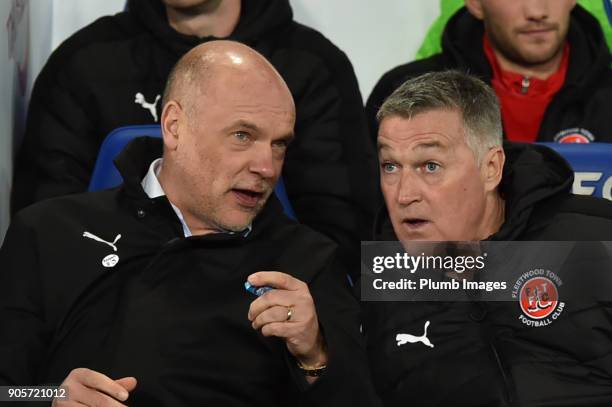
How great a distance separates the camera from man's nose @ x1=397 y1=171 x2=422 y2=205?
2115mm

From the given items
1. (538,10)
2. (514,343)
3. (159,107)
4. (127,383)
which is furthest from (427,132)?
(538,10)

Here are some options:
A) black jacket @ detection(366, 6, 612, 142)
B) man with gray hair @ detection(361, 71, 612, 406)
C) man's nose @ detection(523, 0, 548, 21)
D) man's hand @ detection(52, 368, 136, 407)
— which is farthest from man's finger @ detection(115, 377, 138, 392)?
man's nose @ detection(523, 0, 548, 21)

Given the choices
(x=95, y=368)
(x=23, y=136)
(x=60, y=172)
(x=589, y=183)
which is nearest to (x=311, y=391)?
(x=95, y=368)

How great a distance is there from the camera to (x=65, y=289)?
209 cm

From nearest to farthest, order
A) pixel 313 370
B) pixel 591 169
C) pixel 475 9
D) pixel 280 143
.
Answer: pixel 313 370
pixel 280 143
pixel 591 169
pixel 475 9

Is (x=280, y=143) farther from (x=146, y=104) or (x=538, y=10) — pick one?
(x=538, y=10)

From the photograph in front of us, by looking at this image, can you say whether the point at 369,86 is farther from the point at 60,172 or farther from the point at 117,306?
the point at 117,306

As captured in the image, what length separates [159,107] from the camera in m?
2.72

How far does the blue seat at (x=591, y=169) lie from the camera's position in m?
2.33

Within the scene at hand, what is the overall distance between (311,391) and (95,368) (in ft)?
1.10

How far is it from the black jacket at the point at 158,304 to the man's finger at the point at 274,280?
14 centimetres

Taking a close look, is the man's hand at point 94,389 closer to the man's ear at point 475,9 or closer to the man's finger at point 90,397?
the man's finger at point 90,397

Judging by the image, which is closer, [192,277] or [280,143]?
[192,277]

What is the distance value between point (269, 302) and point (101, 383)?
0.85 ft
